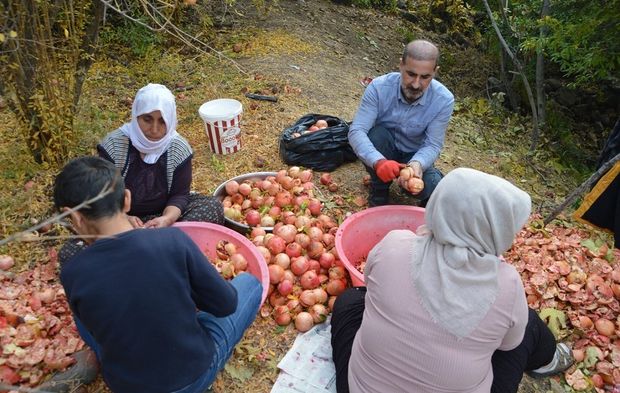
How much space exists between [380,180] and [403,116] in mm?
506

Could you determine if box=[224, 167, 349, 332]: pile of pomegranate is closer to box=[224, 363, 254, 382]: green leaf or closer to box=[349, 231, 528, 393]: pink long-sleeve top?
box=[224, 363, 254, 382]: green leaf

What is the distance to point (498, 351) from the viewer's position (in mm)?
2158

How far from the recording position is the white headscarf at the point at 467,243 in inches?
65.7

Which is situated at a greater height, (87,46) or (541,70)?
(87,46)

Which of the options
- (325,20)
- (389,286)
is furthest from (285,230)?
(325,20)

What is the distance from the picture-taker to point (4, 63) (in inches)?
121

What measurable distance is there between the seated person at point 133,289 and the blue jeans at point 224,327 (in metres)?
0.17

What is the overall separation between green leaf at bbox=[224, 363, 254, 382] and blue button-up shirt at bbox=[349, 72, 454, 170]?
160cm

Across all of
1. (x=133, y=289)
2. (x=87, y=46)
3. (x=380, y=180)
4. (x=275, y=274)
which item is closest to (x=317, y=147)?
(x=380, y=180)

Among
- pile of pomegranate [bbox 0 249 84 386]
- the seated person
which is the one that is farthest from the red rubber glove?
pile of pomegranate [bbox 0 249 84 386]

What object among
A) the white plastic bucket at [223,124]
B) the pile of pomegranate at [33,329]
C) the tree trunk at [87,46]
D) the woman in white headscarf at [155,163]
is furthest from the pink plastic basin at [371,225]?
the tree trunk at [87,46]

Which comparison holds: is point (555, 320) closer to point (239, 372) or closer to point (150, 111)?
point (239, 372)

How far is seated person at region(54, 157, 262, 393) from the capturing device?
Result: 5.10 ft

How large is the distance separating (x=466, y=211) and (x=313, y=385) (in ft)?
4.28
